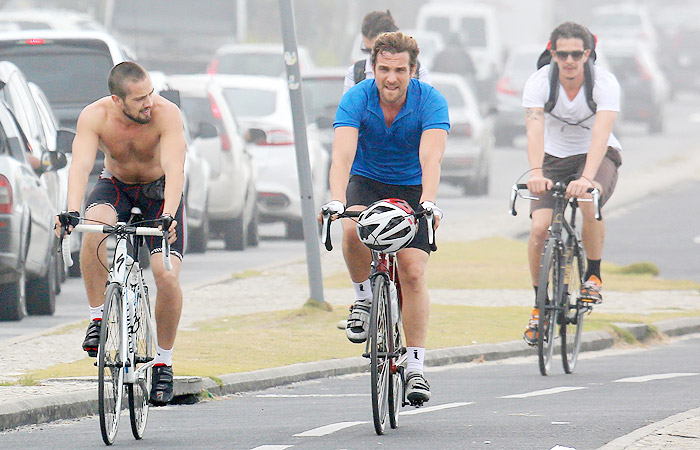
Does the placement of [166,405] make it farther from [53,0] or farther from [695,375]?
[53,0]

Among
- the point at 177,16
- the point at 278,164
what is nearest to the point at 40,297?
the point at 278,164

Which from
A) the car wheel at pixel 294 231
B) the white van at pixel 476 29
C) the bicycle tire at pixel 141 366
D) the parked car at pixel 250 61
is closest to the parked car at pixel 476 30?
the white van at pixel 476 29

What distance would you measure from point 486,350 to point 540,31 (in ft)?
160

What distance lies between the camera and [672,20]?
226ft

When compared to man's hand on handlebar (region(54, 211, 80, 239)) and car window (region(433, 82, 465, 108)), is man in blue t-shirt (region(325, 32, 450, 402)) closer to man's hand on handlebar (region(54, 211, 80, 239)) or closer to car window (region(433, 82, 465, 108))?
man's hand on handlebar (region(54, 211, 80, 239))

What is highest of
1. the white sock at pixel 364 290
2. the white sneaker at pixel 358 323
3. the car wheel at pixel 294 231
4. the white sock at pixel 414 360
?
the white sock at pixel 364 290

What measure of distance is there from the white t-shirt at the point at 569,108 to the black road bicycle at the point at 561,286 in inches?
15.2

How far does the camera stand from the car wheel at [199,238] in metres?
20.2

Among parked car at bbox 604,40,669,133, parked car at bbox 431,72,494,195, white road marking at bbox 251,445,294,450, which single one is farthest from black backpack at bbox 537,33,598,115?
parked car at bbox 604,40,669,133

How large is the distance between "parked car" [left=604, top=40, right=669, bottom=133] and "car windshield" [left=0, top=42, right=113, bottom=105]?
25529mm

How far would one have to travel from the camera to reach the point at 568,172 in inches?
475

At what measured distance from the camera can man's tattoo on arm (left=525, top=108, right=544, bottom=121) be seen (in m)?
11.8

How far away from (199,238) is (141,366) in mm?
11521

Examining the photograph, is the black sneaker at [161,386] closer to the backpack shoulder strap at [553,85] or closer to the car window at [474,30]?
the backpack shoulder strap at [553,85]
